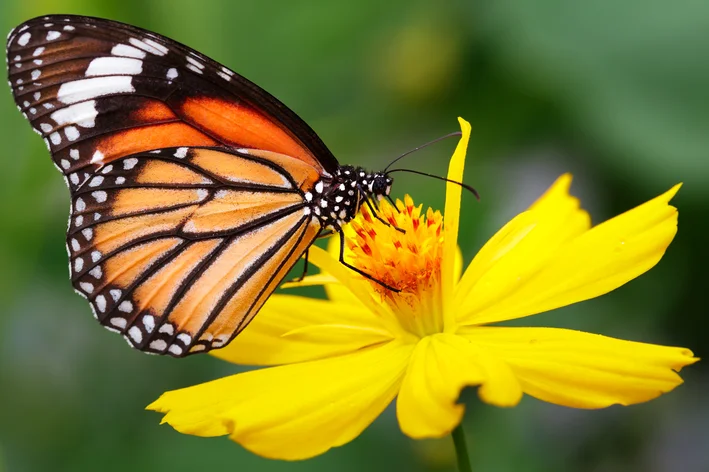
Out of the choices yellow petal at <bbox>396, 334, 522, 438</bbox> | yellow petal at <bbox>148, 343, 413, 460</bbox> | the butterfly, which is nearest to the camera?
yellow petal at <bbox>396, 334, 522, 438</bbox>

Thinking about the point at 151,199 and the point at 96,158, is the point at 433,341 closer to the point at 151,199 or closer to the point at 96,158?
the point at 151,199

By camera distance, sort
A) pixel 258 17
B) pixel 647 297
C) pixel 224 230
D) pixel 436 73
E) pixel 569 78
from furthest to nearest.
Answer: pixel 258 17
pixel 436 73
pixel 569 78
pixel 647 297
pixel 224 230

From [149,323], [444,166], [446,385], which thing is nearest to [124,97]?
[149,323]

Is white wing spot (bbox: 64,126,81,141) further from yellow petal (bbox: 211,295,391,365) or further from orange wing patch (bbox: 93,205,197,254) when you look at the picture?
yellow petal (bbox: 211,295,391,365)

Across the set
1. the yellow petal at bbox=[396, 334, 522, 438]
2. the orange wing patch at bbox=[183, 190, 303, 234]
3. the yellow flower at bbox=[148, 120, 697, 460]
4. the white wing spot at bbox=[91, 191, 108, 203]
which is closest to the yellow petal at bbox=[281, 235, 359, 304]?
the yellow flower at bbox=[148, 120, 697, 460]

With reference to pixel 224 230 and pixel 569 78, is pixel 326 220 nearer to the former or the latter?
pixel 224 230

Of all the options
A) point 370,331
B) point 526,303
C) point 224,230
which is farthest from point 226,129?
point 526,303
